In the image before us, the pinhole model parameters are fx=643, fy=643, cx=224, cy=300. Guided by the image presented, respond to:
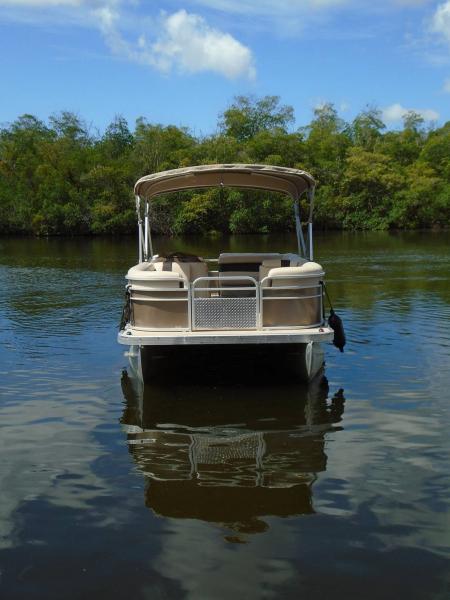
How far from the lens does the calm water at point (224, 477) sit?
417 centimetres

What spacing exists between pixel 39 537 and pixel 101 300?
40.1 feet

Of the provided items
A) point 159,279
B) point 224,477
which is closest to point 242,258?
point 159,279

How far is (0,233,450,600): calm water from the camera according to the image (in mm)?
4168

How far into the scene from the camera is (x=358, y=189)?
2589 inches

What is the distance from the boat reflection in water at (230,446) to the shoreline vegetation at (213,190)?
46672 millimetres

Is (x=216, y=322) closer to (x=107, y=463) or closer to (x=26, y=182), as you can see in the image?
(x=107, y=463)

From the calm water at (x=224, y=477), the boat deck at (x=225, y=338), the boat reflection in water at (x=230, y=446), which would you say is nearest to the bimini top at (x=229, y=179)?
the boat deck at (x=225, y=338)

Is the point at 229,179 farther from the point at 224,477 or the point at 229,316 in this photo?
the point at 224,477

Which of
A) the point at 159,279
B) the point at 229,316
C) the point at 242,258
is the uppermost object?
the point at 242,258

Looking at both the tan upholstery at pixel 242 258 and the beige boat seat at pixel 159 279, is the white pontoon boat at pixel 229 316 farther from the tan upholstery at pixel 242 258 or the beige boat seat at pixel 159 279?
the tan upholstery at pixel 242 258

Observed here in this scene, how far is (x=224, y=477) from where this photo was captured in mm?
5695

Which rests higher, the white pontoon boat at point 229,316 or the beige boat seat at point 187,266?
the beige boat seat at point 187,266

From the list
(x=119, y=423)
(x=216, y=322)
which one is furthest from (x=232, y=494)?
(x=216, y=322)

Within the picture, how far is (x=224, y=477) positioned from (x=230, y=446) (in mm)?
774
